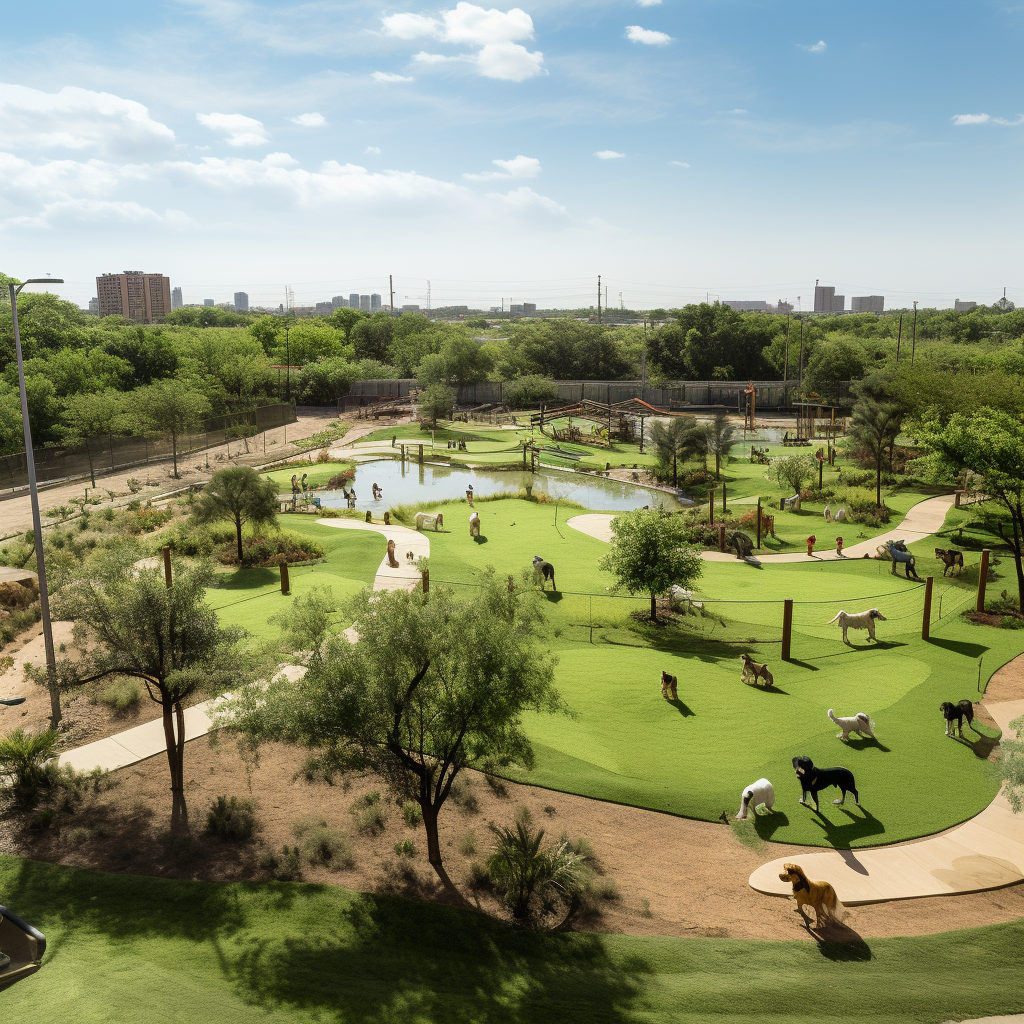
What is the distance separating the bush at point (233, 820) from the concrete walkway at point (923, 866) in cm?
826

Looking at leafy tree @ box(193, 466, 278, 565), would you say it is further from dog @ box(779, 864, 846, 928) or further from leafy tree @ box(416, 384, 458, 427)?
leafy tree @ box(416, 384, 458, 427)

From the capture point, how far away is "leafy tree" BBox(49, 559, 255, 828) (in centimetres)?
1324


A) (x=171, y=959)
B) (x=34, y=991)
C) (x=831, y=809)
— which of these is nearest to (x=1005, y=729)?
(x=831, y=809)

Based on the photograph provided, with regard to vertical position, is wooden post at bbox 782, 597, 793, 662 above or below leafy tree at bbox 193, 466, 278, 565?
below

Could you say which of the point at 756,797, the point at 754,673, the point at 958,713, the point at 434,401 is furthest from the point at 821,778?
the point at 434,401

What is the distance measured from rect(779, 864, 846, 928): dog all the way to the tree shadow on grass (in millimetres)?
2476

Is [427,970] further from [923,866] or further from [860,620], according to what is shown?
[860,620]

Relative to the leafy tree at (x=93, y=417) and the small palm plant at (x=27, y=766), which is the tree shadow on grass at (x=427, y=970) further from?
the leafy tree at (x=93, y=417)

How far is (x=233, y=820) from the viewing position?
13461 millimetres

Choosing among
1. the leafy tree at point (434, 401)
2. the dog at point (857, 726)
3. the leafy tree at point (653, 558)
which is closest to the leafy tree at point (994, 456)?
the leafy tree at point (653, 558)

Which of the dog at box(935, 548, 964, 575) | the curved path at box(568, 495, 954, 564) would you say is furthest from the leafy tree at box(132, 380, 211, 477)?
the dog at box(935, 548, 964, 575)

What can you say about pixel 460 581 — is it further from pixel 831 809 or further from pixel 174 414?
pixel 174 414

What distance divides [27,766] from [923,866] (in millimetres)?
15335

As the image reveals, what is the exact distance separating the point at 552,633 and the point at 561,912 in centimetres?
1060
